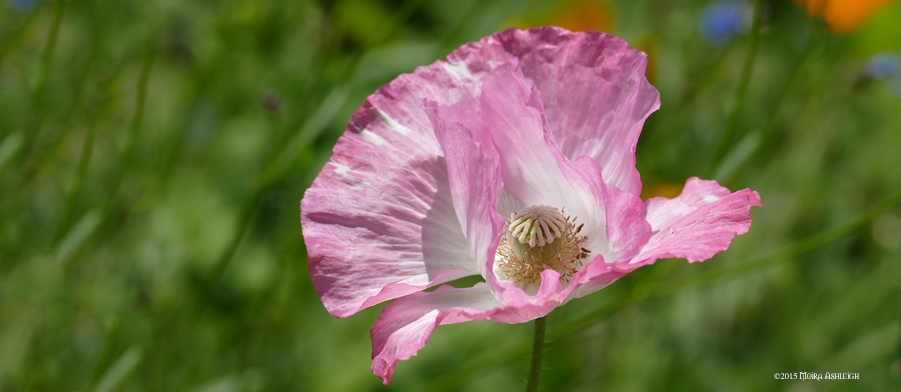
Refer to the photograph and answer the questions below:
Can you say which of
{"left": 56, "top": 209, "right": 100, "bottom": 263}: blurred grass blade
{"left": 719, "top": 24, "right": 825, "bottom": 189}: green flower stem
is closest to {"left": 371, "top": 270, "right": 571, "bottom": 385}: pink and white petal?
{"left": 719, "top": 24, "right": 825, "bottom": 189}: green flower stem

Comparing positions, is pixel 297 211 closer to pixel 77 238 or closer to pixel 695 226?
pixel 77 238

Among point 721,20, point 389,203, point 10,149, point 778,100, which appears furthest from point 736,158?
point 10,149

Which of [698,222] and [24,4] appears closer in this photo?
[698,222]

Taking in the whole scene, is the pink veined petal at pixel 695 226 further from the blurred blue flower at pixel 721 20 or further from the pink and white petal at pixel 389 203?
the blurred blue flower at pixel 721 20

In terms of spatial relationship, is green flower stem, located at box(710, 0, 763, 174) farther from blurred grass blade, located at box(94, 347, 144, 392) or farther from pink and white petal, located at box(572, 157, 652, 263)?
blurred grass blade, located at box(94, 347, 144, 392)

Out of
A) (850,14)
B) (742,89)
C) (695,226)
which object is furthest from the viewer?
(850,14)

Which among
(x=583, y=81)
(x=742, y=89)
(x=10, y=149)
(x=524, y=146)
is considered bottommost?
(x=10, y=149)
